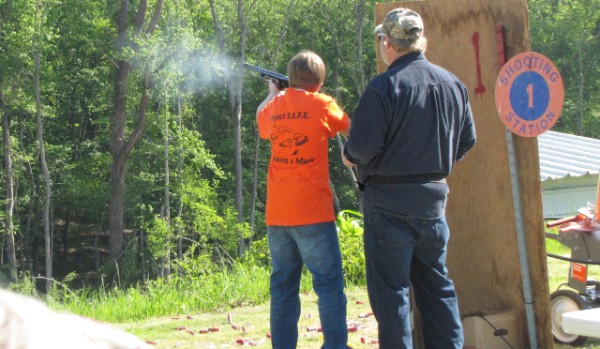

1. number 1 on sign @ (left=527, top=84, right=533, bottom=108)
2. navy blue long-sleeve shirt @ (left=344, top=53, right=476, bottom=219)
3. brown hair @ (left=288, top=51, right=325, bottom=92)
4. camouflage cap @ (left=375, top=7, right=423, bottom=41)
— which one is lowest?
navy blue long-sleeve shirt @ (left=344, top=53, right=476, bottom=219)

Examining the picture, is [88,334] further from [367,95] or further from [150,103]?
[150,103]

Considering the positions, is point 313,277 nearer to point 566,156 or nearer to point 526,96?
point 526,96

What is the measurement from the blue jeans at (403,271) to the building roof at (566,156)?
18.8m

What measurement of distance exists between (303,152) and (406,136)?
0.62 m

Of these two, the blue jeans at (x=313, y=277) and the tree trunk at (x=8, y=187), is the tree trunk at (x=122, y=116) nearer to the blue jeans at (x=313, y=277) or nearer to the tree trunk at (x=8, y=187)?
the tree trunk at (x=8, y=187)

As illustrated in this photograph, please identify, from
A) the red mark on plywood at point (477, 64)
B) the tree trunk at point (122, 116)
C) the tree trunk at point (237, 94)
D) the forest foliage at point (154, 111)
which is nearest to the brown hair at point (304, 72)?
the red mark on plywood at point (477, 64)

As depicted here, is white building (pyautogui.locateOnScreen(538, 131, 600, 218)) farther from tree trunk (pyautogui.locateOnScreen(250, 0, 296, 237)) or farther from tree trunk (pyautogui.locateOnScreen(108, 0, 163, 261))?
tree trunk (pyautogui.locateOnScreen(250, 0, 296, 237))

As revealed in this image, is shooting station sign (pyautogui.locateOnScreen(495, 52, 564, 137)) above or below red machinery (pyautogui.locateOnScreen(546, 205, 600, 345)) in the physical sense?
above

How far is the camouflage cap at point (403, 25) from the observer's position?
158 inches

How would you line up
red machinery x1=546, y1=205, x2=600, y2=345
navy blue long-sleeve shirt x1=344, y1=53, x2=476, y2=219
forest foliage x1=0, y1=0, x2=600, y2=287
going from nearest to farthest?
navy blue long-sleeve shirt x1=344, y1=53, x2=476, y2=219 < red machinery x1=546, y1=205, x2=600, y2=345 < forest foliage x1=0, y1=0, x2=600, y2=287

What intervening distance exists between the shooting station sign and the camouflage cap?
810 mm

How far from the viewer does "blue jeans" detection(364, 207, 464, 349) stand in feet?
13.0

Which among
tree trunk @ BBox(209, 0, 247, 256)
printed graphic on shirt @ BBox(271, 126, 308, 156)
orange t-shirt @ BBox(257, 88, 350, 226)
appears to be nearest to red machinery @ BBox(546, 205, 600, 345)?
orange t-shirt @ BBox(257, 88, 350, 226)

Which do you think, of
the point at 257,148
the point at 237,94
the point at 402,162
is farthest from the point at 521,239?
the point at 257,148
